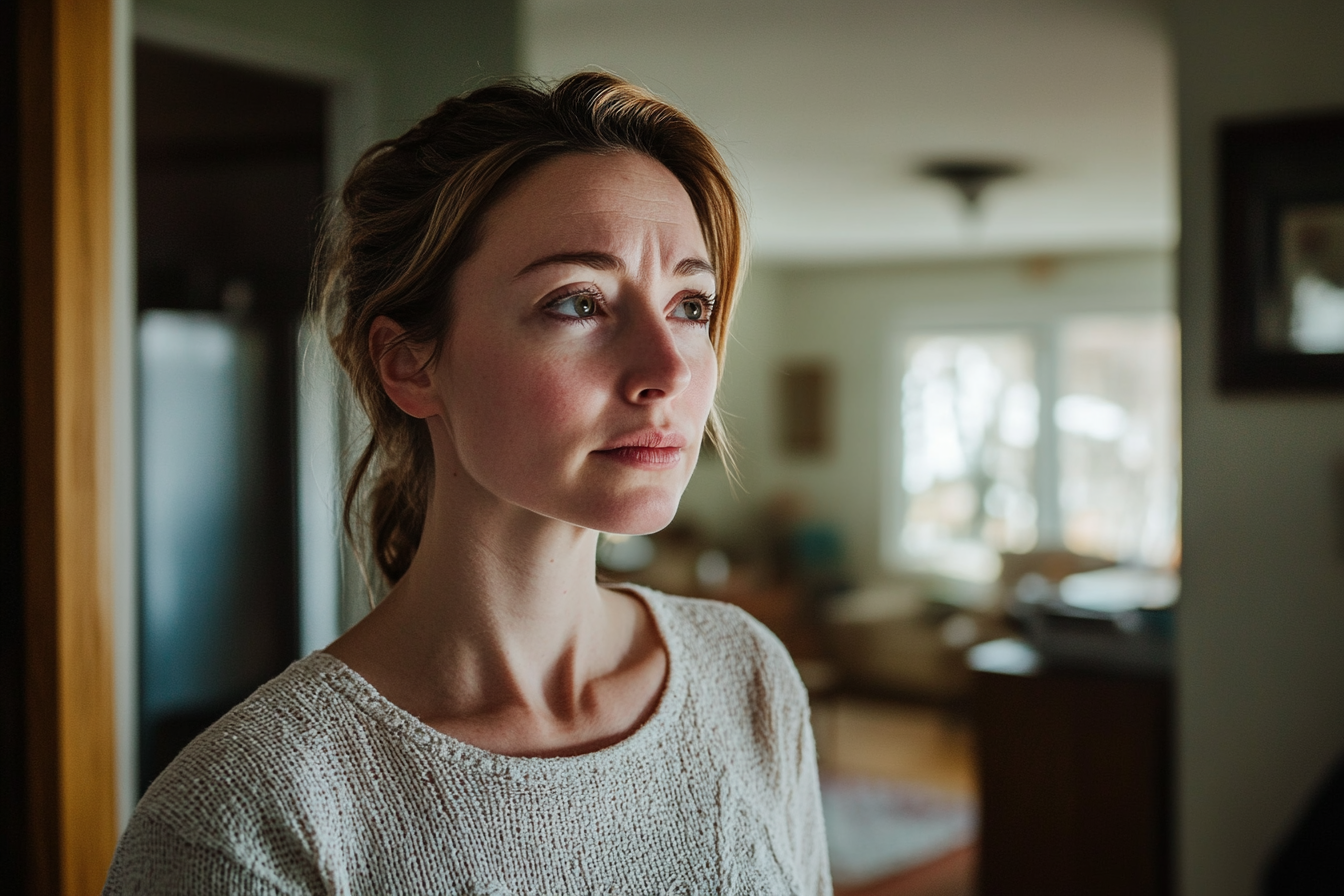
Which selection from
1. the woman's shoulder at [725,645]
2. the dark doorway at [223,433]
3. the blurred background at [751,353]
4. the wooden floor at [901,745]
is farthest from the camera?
the wooden floor at [901,745]

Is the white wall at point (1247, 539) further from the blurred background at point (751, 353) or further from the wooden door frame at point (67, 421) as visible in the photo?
the wooden door frame at point (67, 421)

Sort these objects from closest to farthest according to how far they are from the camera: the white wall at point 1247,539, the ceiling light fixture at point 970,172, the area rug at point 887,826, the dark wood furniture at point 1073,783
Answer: the white wall at point 1247,539
the dark wood furniture at point 1073,783
the area rug at point 887,826
the ceiling light fixture at point 970,172

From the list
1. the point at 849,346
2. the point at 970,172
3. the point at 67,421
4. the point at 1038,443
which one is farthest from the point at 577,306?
the point at 849,346

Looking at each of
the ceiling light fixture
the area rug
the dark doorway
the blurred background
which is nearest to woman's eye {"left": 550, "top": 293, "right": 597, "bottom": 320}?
the blurred background

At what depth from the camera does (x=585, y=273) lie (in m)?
0.79

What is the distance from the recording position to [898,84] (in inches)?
132

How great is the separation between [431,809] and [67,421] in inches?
36.9

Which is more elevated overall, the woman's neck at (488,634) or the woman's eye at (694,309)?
the woman's eye at (694,309)

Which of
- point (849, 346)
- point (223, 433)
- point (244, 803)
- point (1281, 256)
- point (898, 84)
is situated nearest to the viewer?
point (244, 803)

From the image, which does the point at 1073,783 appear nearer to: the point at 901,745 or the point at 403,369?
the point at 403,369

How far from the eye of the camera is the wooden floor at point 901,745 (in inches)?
216

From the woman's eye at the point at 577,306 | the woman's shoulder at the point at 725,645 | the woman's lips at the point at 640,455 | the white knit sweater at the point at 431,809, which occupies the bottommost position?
the white knit sweater at the point at 431,809

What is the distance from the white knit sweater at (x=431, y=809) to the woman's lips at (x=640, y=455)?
9.5 inches

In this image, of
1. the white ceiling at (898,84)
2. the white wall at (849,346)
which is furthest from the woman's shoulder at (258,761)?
the white wall at (849,346)
